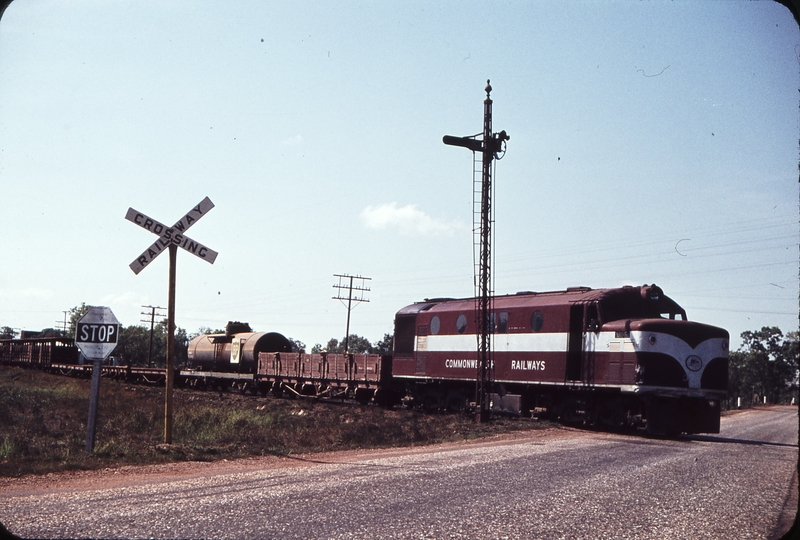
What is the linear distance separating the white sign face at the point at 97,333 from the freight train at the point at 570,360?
1361cm

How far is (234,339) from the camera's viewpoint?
4266 centimetres

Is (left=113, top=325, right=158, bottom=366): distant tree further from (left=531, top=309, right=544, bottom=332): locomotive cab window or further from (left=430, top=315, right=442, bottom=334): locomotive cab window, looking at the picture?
(left=531, top=309, right=544, bottom=332): locomotive cab window

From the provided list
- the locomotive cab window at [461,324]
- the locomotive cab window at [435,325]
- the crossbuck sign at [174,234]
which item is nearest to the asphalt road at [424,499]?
the crossbuck sign at [174,234]

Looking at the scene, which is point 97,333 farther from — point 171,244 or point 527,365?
point 527,365

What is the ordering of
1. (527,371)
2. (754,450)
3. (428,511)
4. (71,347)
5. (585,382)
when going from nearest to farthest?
(428,511), (754,450), (585,382), (527,371), (71,347)

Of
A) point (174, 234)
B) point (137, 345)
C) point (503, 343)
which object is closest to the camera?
point (174, 234)

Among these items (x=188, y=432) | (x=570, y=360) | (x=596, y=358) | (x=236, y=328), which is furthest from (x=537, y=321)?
(x=236, y=328)

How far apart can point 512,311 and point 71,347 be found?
45178 millimetres

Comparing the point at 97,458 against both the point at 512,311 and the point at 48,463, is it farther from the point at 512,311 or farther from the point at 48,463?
the point at 512,311

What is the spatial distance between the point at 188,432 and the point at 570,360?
1128 centimetres

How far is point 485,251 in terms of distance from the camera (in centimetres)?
2309

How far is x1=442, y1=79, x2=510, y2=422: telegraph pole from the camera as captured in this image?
2303 centimetres

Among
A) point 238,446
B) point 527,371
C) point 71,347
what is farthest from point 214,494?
point 71,347

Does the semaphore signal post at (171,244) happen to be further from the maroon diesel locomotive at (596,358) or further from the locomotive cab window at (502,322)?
the locomotive cab window at (502,322)
